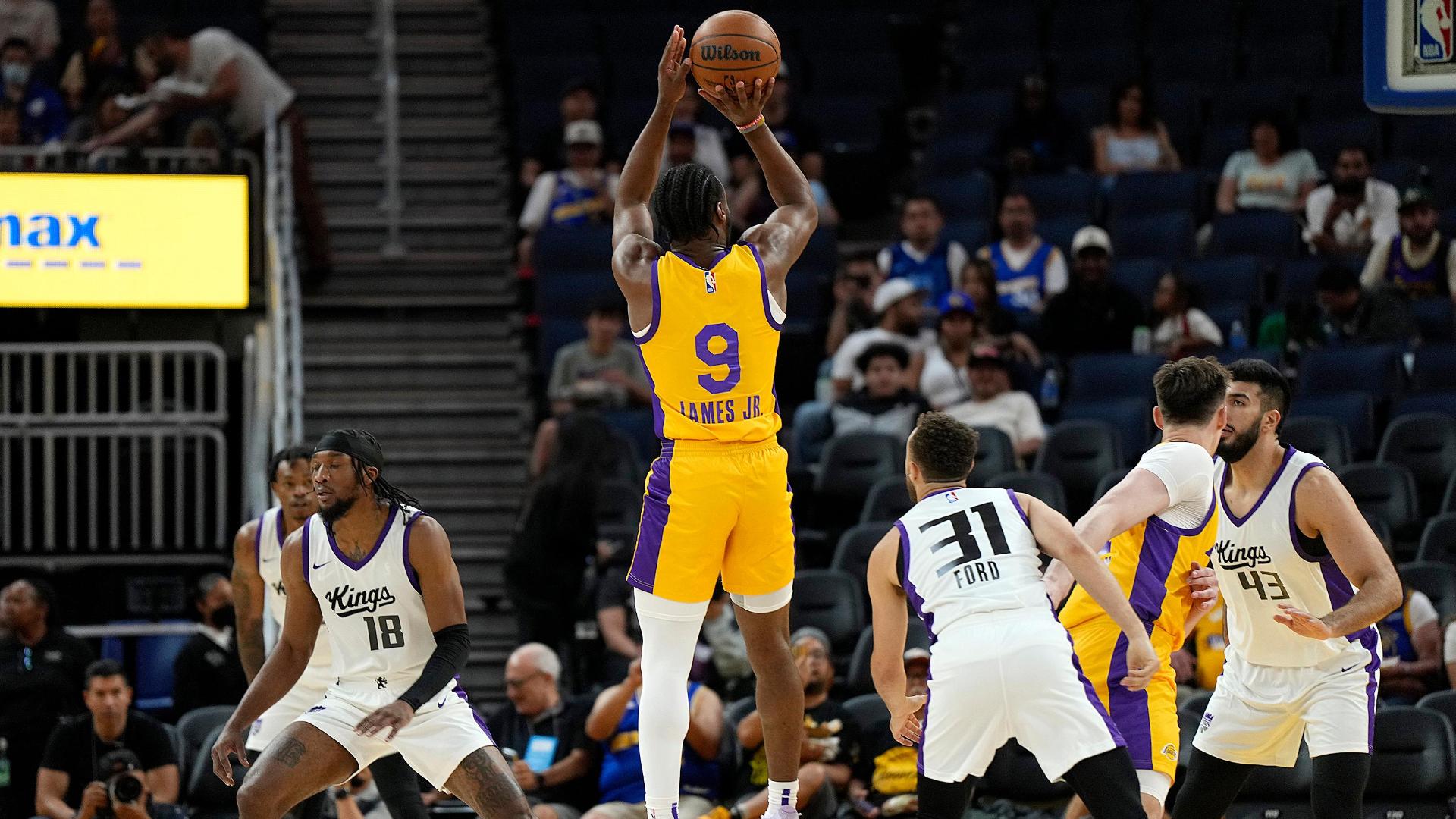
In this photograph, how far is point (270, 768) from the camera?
6.65 metres

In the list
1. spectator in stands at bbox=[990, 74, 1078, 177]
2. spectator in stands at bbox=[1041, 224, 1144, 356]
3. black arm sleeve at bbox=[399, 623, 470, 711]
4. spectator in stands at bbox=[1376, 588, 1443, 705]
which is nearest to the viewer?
black arm sleeve at bbox=[399, 623, 470, 711]

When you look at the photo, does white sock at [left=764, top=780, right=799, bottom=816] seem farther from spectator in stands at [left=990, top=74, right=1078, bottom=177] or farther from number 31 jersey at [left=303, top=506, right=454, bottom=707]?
spectator in stands at [left=990, top=74, right=1078, bottom=177]

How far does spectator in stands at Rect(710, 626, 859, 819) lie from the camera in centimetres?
963

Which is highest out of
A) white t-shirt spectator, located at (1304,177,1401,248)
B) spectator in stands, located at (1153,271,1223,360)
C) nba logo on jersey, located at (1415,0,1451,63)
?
nba logo on jersey, located at (1415,0,1451,63)

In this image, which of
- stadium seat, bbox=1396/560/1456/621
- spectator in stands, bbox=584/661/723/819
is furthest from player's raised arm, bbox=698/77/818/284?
stadium seat, bbox=1396/560/1456/621

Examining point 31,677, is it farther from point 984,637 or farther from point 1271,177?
point 1271,177

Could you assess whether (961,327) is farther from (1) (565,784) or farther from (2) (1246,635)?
(2) (1246,635)

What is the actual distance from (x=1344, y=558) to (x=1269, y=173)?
331 inches

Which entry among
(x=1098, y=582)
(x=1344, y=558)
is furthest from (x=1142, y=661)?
(x=1344, y=558)

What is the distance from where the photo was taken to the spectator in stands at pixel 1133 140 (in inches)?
593

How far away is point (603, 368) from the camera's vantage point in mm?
12781

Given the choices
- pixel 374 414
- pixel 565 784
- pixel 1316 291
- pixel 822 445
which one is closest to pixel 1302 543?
pixel 565 784

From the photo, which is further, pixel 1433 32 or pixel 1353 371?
pixel 1353 371

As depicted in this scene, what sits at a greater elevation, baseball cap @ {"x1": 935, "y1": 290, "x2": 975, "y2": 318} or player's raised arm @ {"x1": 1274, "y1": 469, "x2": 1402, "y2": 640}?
baseball cap @ {"x1": 935, "y1": 290, "x2": 975, "y2": 318}
